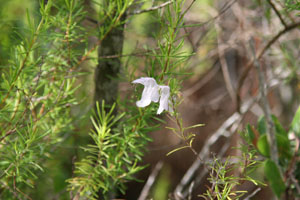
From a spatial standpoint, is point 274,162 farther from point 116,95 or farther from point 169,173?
point 169,173

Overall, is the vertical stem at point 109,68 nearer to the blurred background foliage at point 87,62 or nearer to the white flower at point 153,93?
the blurred background foliage at point 87,62

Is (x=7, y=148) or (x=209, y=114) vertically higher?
(x=7, y=148)

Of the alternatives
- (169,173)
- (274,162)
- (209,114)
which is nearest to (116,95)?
(274,162)

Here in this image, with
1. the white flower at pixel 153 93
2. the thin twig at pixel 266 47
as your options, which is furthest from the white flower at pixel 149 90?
the thin twig at pixel 266 47

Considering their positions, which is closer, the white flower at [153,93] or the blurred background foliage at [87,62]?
the white flower at [153,93]

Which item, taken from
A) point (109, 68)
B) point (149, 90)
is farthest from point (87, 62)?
point (149, 90)

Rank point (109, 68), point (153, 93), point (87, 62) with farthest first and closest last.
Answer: point (87, 62), point (109, 68), point (153, 93)

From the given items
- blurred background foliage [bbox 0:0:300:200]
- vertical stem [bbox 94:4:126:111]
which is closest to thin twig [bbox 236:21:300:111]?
blurred background foliage [bbox 0:0:300:200]

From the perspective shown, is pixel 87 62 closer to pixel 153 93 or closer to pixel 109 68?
pixel 109 68

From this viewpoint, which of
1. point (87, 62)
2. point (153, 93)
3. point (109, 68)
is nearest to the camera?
point (153, 93)

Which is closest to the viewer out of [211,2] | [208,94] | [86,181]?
[86,181]

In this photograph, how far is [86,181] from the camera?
73 cm

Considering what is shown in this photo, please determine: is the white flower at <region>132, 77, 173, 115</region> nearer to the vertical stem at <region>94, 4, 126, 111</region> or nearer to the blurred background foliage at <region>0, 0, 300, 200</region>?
the blurred background foliage at <region>0, 0, 300, 200</region>

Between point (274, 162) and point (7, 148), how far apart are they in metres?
0.57
